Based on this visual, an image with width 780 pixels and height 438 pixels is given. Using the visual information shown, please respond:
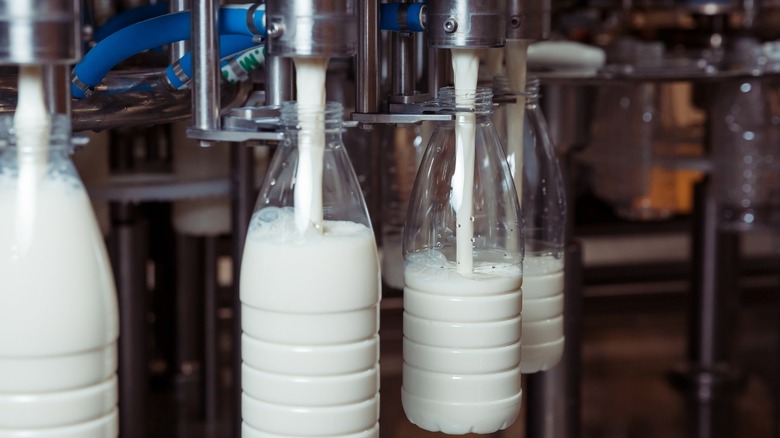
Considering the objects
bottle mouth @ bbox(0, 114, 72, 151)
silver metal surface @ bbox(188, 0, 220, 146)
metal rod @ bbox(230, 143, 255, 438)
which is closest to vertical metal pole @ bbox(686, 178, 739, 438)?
metal rod @ bbox(230, 143, 255, 438)

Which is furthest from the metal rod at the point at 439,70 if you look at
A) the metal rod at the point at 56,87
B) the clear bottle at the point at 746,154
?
the clear bottle at the point at 746,154

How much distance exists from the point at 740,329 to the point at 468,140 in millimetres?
2214

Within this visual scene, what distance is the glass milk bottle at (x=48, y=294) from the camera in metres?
0.61

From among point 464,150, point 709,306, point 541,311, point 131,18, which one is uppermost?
point 131,18

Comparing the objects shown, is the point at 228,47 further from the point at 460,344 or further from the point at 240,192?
the point at 240,192

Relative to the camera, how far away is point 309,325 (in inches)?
27.3

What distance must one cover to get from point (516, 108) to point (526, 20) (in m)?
0.08

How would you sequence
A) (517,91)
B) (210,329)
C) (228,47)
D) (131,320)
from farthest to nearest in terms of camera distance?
(210,329) → (131,320) → (517,91) → (228,47)

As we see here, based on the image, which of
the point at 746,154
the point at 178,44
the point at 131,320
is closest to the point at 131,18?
the point at 178,44

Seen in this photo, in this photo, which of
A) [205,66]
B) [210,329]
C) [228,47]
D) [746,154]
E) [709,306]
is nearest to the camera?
[205,66]

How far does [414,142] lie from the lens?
1435mm

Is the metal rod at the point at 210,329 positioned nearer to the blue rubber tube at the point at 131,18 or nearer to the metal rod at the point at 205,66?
the blue rubber tube at the point at 131,18

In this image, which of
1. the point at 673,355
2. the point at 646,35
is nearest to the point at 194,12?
the point at 673,355

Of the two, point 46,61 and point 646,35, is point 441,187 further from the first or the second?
point 646,35
